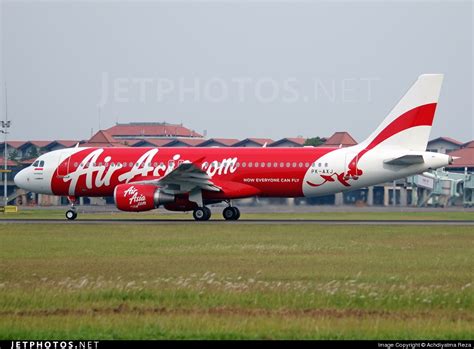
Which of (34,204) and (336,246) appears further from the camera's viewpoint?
(34,204)

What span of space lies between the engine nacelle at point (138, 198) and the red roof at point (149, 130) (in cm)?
10970

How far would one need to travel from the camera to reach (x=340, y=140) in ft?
369

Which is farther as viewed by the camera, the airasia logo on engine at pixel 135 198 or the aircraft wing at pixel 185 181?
the aircraft wing at pixel 185 181

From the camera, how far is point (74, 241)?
3419cm

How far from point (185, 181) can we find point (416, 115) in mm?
12185

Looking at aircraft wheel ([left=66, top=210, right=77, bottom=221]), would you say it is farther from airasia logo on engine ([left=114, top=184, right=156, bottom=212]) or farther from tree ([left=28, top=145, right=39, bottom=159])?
tree ([left=28, top=145, right=39, bottom=159])

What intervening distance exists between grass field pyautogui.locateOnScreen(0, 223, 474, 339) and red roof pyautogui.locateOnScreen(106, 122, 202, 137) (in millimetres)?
124104

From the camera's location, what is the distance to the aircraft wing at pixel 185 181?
4769 cm

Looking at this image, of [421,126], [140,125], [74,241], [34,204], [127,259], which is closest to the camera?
[127,259]

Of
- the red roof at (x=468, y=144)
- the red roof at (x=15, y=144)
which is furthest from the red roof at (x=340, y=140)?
the red roof at (x=15, y=144)

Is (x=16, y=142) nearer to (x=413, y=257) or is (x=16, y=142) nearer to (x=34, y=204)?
(x=34, y=204)

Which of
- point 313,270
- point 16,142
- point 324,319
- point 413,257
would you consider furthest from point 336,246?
point 16,142

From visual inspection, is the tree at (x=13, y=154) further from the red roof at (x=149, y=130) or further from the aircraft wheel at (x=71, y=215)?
the aircraft wheel at (x=71, y=215)

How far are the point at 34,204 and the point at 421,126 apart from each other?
54495mm
